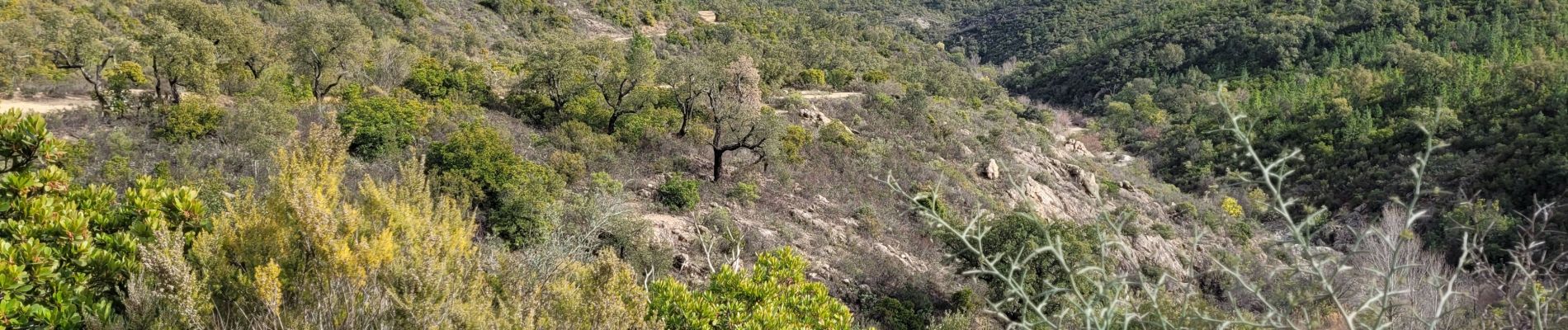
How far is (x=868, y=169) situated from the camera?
22.0m

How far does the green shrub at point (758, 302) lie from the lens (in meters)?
A: 7.29

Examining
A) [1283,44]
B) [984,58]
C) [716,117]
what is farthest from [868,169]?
[984,58]

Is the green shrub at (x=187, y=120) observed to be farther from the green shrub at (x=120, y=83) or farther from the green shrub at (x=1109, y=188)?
the green shrub at (x=1109, y=188)

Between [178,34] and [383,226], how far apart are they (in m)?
13.7

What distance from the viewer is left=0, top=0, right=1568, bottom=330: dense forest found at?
15.4 feet

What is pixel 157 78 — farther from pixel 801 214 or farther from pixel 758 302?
pixel 758 302

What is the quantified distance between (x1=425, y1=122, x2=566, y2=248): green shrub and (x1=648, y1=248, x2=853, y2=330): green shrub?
5498mm

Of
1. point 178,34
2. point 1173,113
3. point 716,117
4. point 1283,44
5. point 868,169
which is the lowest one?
point 1173,113

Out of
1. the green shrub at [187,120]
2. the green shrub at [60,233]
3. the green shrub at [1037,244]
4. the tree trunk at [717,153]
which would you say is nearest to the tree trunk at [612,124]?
the tree trunk at [717,153]

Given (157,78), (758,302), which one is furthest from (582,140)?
(758,302)

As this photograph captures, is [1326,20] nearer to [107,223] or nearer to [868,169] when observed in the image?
[868,169]

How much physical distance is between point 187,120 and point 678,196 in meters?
9.57

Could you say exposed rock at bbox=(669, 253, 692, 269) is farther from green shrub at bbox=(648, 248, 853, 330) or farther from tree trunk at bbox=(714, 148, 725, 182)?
green shrub at bbox=(648, 248, 853, 330)

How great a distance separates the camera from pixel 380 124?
15.4 metres
